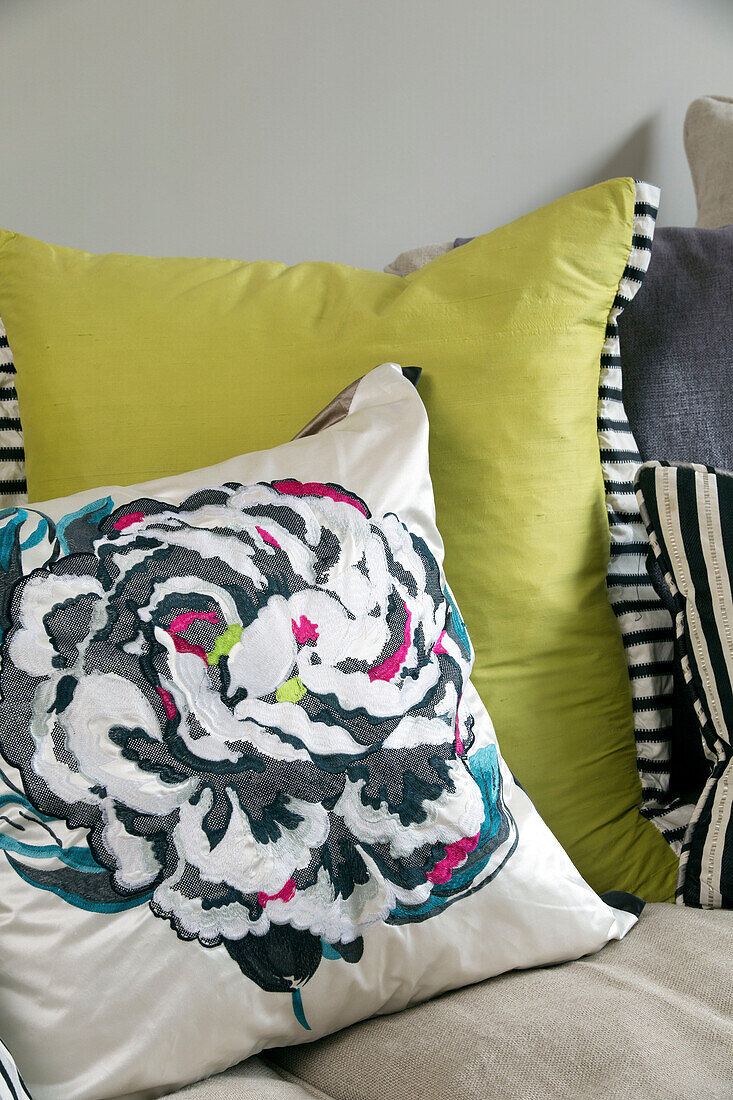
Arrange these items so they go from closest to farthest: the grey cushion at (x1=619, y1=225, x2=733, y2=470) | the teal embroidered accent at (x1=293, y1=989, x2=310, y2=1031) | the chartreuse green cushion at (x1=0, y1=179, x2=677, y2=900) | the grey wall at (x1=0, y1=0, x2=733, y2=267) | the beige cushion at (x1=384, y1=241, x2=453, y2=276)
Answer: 1. the teal embroidered accent at (x1=293, y1=989, x2=310, y2=1031)
2. the chartreuse green cushion at (x1=0, y1=179, x2=677, y2=900)
3. the grey cushion at (x1=619, y1=225, x2=733, y2=470)
4. the beige cushion at (x1=384, y1=241, x2=453, y2=276)
5. the grey wall at (x1=0, y1=0, x2=733, y2=267)

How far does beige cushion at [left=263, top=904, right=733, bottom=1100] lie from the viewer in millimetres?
415

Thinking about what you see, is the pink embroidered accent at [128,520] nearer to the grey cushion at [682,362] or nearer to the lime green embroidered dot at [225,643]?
the lime green embroidered dot at [225,643]

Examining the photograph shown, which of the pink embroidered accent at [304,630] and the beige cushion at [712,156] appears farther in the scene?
the beige cushion at [712,156]

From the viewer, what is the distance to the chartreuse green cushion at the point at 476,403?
71cm

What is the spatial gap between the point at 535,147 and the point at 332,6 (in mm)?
381

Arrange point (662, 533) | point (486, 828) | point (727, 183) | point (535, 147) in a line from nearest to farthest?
1. point (486, 828)
2. point (662, 533)
3. point (727, 183)
4. point (535, 147)

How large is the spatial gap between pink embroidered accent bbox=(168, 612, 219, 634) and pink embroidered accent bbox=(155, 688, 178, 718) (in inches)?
1.5

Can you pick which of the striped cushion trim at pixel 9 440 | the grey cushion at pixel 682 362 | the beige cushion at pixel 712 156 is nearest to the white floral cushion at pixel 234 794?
the striped cushion trim at pixel 9 440

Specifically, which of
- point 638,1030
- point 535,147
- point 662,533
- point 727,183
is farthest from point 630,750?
point 535,147

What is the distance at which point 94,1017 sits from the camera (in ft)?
1.36

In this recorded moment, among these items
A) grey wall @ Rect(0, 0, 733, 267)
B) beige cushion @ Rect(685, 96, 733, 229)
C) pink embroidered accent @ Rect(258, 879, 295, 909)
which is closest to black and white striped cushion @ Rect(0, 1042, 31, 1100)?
pink embroidered accent @ Rect(258, 879, 295, 909)

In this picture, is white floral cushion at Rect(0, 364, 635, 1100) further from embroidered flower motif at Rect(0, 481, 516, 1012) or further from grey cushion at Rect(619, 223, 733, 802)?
grey cushion at Rect(619, 223, 733, 802)

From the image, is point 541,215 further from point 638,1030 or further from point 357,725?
point 638,1030

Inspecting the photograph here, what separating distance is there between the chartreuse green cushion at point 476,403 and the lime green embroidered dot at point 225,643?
27 centimetres
